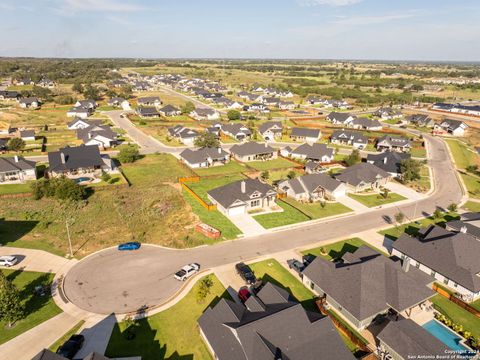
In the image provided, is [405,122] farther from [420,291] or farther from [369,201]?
[420,291]

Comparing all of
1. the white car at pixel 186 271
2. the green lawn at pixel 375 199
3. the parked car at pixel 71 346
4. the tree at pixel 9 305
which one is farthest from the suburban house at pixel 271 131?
the parked car at pixel 71 346

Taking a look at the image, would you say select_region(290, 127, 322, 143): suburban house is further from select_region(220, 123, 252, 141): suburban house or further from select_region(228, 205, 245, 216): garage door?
select_region(228, 205, 245, 216): garage door

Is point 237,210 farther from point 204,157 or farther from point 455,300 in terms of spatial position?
point 455,300

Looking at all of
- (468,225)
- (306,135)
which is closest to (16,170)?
(306,135)

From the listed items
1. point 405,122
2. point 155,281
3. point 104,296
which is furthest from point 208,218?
point 405,122

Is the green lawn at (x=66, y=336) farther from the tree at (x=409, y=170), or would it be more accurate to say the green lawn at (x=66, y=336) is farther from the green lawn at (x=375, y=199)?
the tree at (x=409, y=170)

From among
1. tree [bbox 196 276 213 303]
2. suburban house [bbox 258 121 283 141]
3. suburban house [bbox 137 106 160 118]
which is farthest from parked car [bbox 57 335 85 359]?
suburban house [bbox 137 106 160 118]
